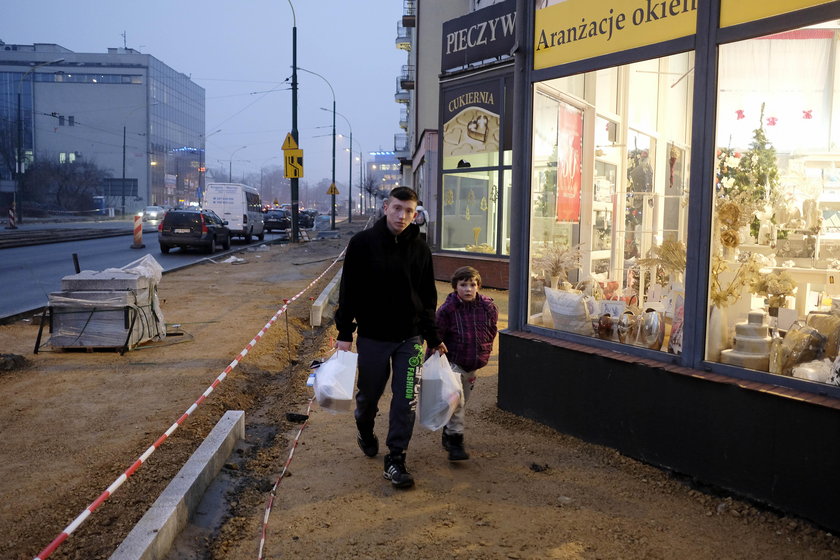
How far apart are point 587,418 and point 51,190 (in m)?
78.1

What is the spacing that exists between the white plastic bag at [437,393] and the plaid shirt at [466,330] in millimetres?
283

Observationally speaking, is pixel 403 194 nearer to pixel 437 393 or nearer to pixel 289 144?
pixel 437 393

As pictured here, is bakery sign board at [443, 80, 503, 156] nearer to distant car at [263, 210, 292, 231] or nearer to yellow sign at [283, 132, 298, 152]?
yellow sign at [283, 132, 298, 152]

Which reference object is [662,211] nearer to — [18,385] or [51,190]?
[18,385]

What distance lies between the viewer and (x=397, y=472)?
4.56 meters

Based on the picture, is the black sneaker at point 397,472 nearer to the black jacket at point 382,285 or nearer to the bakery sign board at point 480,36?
the black jacket at point 382,285

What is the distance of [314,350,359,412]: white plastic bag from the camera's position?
474cm

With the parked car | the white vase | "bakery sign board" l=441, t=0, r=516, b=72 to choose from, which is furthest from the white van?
the white vase

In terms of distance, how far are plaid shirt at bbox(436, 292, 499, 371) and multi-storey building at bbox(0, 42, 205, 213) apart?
303 ft

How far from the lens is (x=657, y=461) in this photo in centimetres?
479

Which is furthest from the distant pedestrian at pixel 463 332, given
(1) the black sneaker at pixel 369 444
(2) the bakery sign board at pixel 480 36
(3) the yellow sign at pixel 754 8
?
(2) the bakery sign board at pixel 480 36

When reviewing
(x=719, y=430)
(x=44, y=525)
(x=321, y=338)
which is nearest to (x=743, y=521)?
(x=719, y=430)

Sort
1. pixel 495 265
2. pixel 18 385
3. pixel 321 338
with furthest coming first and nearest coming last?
pixel 495 265 < pixel 321 338 < pixel 18 385

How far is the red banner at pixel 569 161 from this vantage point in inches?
263
